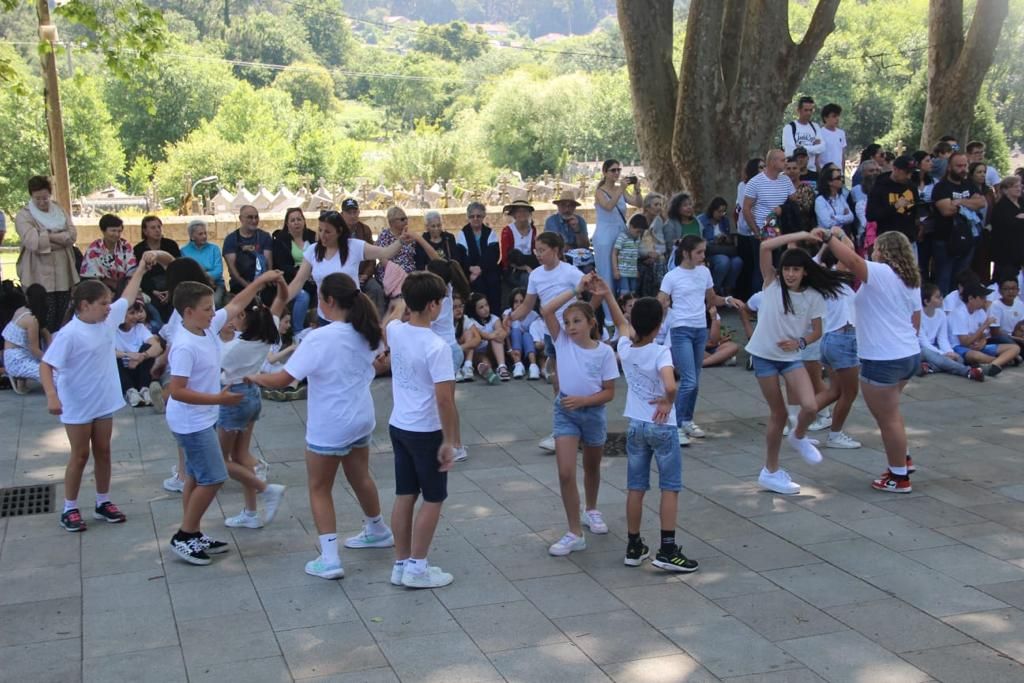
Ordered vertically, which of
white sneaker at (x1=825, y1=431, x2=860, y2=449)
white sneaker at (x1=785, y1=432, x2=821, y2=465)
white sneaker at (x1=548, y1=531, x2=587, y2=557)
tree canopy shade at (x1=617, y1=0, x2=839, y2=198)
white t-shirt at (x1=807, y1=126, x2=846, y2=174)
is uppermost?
tree canopy shade at (x1=617, y1=0, x2=839, y2=198)

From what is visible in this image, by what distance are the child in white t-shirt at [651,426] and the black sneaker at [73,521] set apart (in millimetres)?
3562

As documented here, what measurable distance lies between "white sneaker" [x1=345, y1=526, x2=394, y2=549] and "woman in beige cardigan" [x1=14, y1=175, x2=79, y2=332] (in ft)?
19.4

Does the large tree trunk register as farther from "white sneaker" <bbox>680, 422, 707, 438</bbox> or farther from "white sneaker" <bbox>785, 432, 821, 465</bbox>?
"white sneaker" <bbox>785, 432, 821, 465</bbox>

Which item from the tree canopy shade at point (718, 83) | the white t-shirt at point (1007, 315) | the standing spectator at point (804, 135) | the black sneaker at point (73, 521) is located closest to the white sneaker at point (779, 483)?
the black sneaker at point (73, 521)

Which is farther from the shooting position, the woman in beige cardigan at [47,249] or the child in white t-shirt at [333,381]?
the woman in beige cardigan at [47,249]

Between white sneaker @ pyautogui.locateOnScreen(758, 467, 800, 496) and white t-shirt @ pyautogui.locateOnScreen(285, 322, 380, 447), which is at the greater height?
white t-shirt @ pyautogui.locateOnScreen(285, 322, 380, 447)

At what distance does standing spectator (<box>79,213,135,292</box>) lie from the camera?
1141 centimetres

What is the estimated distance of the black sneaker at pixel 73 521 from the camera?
7410 millimetres

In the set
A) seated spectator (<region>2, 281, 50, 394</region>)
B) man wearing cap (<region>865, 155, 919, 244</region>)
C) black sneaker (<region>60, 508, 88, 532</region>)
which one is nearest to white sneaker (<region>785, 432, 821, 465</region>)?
black sneaker (<region>60, 508, 88, 532</region>)

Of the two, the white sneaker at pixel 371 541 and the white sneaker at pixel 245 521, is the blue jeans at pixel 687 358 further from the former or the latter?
the white sneaker at pixel 245 521

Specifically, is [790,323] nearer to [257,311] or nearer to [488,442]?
[488,442]

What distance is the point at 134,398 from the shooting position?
10.6m

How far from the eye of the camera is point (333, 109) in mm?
133750

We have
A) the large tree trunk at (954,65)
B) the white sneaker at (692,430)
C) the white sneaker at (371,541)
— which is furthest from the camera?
the large tree trunk at (954,65)
